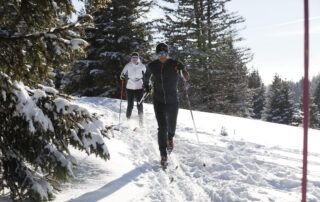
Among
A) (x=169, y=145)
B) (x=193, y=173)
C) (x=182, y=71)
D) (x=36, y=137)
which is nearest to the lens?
(x=36, y=137)

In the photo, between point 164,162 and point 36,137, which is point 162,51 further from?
point 36,137

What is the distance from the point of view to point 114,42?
962 inches

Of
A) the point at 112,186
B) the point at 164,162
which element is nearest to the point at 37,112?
the point at 112,186

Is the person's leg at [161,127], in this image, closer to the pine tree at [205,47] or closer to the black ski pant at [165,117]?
the black ski pant at [165,117]

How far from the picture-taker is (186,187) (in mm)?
6621

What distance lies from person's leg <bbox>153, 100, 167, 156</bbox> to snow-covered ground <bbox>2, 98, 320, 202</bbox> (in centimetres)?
35

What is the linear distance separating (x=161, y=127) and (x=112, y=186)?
2418 mm

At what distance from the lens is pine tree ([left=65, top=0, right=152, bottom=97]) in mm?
24172

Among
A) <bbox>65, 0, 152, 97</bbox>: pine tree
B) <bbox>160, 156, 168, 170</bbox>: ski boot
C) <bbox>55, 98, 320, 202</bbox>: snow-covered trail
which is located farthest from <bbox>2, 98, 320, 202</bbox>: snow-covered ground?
<bbox>65, 0, 152, 97</bbox>: pine tree

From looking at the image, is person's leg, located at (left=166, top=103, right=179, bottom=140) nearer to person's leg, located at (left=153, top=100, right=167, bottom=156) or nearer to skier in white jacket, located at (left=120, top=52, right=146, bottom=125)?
person's leg, located at (left=153, top=100, right=167, bottom=156)

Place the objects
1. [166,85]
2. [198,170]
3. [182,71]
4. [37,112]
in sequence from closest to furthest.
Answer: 1. [37,112]
2. [198,170]
3. [166,85]
4. [182,71]

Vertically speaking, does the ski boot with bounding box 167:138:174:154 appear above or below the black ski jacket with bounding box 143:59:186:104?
below

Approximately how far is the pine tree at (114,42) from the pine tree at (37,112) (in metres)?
19.2

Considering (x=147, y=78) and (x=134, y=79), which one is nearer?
(x=147, y=78)
